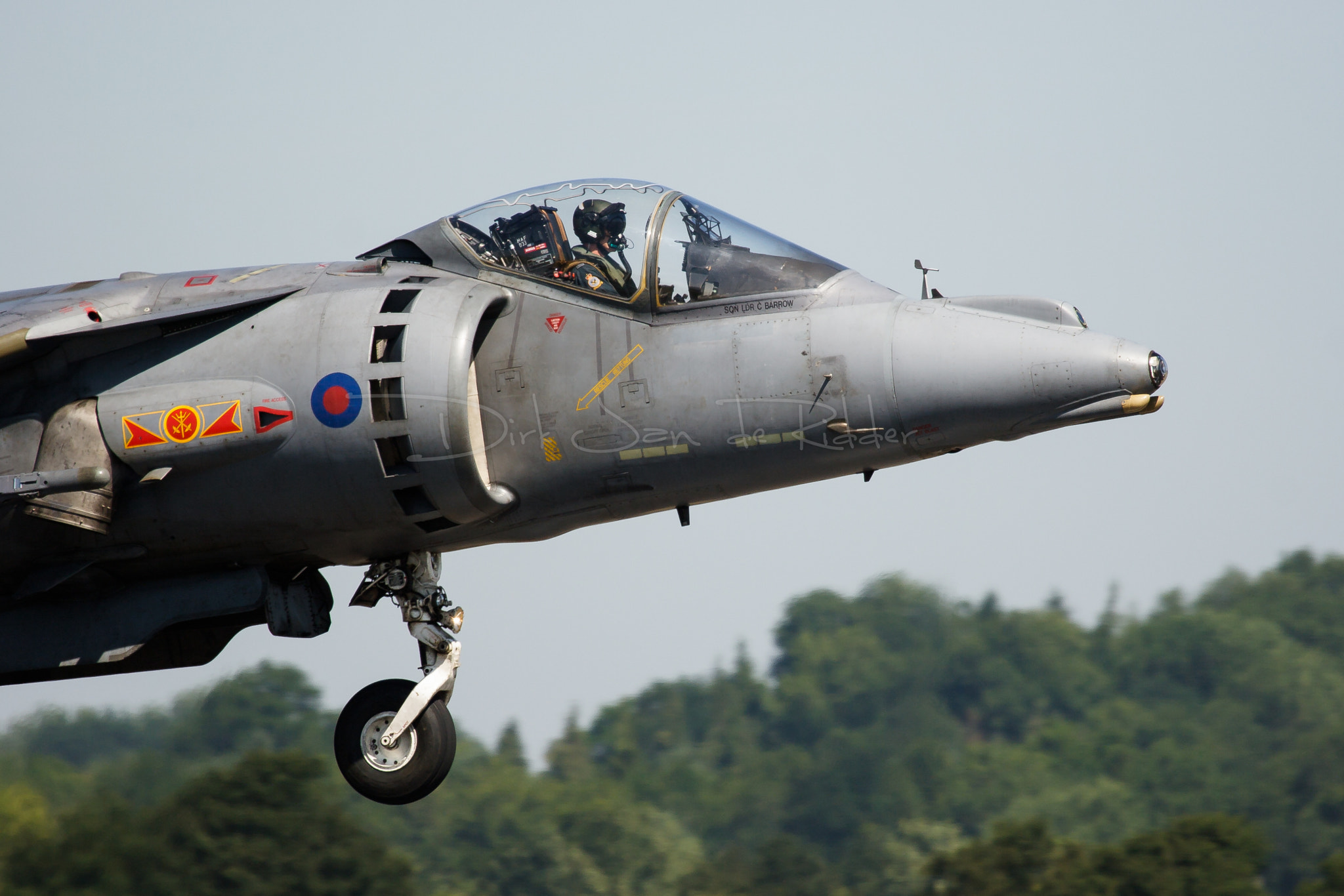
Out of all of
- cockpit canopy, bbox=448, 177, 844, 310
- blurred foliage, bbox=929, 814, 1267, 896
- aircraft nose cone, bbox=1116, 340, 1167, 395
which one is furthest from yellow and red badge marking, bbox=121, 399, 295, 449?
blurred foliage, bbox=929, 814, 1267, 896

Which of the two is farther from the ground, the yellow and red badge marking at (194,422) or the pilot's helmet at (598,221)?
the pilot's helmet at (598,221)

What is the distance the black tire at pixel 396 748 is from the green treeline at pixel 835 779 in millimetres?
12334

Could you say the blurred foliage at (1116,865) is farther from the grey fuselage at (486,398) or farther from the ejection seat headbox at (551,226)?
the ejection seat headbox at (551,226)

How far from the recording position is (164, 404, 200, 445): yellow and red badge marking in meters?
9.85

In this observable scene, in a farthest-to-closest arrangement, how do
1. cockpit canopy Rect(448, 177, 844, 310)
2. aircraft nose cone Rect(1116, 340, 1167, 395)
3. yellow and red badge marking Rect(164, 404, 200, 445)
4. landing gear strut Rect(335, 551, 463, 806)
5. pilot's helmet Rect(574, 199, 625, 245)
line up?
landing gear strut Rect(335, 551, 463, 806)
pilot's helmet Rect(574, 199, 625, 245)
cockpit canopy Rect(448, 177, 844, 310)
yellow and red badge marking Rect(164, 404, 200, 445)
aircraft nose cone Rect(1116, 340, 1167, 395)

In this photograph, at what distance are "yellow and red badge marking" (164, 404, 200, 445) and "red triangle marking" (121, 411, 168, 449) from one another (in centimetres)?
8

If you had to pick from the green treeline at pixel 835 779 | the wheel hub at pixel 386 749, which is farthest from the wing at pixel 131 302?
the green treeline at pixel 835 779

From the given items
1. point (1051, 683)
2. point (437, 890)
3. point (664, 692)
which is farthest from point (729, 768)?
point (437, 890)

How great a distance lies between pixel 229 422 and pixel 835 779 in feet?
176

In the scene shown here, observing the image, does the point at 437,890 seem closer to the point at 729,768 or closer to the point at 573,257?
the point at 729,768

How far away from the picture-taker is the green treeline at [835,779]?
28859 millimetres

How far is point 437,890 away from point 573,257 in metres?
39.6

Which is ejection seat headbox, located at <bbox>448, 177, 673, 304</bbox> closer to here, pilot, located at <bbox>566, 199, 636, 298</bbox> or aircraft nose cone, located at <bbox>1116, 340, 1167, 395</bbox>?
pilot, located at <bbox>566, 199, 636, 298</bbox>

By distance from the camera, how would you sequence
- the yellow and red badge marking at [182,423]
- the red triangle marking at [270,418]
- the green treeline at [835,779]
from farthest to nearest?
the green treeline at [835,779] → the yellow and red badge marking at [182,423] → the red triangle marking at [270,418]
